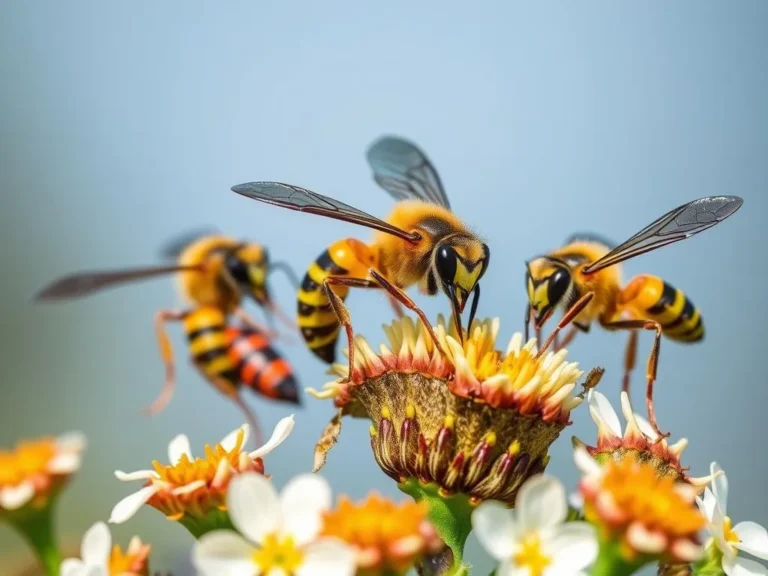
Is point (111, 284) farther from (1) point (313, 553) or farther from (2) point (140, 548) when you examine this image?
(1) point (313, 553)

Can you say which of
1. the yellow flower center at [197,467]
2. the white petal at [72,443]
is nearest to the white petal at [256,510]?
the white petal at [72,443]

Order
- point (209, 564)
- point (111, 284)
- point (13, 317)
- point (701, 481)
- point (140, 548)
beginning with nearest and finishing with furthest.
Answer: point (209, 564) → point (140, 548) → point (701, 481) → point (111, 284) → point (13, 317)

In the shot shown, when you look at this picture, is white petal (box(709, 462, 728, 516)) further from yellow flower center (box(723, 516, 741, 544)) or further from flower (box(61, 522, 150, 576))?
flower (box(61, 522, 150, 576))

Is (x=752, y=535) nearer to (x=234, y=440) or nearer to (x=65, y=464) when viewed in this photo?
(x=234, y=440)

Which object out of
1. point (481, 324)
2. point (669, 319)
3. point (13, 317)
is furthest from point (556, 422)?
point (13, 317)

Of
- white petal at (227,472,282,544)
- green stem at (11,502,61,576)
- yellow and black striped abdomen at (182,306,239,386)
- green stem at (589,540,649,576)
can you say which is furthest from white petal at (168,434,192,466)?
yellow and black striped abdomen at (182,306,239,386)

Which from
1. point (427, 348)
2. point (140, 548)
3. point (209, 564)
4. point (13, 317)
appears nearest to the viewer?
point (209, 564)

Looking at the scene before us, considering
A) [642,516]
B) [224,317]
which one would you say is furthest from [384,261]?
[224,317]
